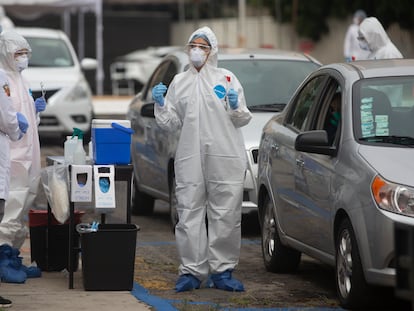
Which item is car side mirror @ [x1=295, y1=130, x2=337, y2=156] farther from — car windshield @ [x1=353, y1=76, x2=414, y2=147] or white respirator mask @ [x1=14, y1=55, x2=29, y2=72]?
white respirator mask @ [x1=14, y1=55, x2=29, y2=72]

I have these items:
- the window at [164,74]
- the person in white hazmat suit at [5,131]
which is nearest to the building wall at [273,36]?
the window at [164,74]

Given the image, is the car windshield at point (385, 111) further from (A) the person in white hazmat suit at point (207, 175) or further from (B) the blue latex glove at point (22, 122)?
(B) the blue latex glove at point (22, 122)

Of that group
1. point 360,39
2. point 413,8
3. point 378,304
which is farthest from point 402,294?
point 413,8

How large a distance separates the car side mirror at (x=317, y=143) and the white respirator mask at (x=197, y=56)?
1.04 meters

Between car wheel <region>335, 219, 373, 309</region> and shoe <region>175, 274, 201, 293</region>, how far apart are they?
3.89 feet

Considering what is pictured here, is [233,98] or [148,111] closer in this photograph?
[233,98]

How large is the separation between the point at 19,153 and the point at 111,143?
2.61 ft

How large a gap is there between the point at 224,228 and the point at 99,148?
1.09m

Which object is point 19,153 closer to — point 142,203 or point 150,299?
point 150,299

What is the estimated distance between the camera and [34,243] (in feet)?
32.0

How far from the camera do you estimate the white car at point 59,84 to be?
20094 mm

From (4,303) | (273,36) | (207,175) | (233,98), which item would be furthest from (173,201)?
(273,36)

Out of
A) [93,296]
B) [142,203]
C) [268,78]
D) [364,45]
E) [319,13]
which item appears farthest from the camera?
[319,13]

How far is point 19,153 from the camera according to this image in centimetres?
941
